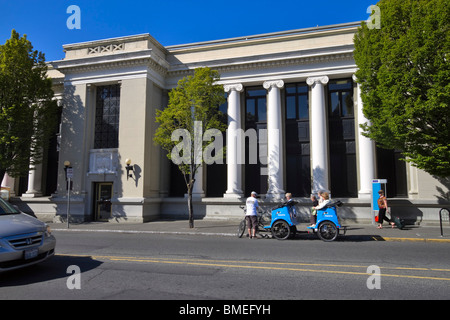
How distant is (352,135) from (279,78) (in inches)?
218

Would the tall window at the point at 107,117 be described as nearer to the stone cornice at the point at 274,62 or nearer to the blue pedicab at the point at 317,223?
the stone cornice at the point at 274,62

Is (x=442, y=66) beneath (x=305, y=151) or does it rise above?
above

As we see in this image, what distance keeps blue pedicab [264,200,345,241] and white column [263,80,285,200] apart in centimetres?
659

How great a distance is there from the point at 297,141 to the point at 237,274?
563 inches

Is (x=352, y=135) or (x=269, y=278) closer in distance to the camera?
(x=269, y=278)

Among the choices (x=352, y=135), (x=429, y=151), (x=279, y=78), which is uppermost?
(x=279, y=78)

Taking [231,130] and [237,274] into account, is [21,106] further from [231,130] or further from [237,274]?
[237,274]

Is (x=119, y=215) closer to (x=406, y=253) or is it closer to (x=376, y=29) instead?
(x=406, y=253)

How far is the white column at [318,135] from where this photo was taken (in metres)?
17.8

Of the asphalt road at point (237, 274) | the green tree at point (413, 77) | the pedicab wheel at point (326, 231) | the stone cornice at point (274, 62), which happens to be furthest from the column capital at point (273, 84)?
the asphalt road at point (237, 274)

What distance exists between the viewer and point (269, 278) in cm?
600
